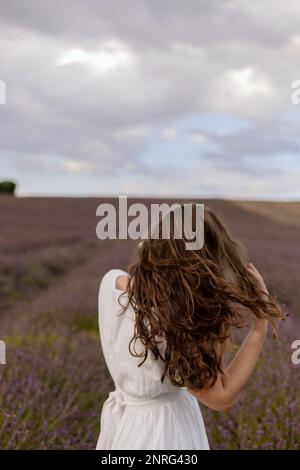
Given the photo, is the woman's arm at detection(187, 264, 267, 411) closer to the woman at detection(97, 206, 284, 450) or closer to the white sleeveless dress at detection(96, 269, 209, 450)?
the woman at detection(97, 206, 284, 450)

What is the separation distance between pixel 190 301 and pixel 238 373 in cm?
26

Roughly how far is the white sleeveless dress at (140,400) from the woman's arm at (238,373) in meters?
0.15

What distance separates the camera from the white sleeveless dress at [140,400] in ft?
6.11

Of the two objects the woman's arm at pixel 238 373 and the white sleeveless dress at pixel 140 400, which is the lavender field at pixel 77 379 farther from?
the white sleeveless dress at pixel 140 400

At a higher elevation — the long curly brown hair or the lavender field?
the long curly brown hair

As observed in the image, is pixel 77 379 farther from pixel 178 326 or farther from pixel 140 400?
pixel 178 326

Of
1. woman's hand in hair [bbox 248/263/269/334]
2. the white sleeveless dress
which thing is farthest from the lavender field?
the white sleeveless dress

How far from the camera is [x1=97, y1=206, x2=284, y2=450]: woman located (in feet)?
5.82

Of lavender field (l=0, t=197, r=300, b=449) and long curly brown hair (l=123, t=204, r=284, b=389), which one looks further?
lavender field (l=0, t=197, r=300, b=449)

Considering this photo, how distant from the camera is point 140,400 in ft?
6.30

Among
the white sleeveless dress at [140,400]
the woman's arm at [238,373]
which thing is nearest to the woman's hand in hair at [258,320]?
the woman's arm at [238,373]

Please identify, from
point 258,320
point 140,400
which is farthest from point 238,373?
point 140,400

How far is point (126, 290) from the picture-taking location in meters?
1.84
